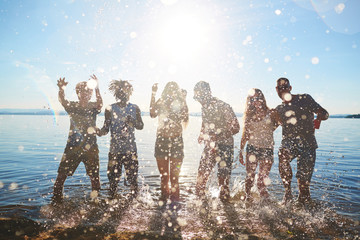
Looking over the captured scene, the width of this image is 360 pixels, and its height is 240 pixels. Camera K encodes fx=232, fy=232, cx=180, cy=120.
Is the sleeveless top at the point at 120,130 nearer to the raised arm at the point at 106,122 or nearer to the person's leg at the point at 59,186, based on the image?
the raised arm at the point at 106,122

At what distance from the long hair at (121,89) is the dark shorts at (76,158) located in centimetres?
136

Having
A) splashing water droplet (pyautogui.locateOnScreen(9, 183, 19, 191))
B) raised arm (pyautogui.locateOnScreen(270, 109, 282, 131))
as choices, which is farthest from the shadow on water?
splashing water droplet (pyautogui.locateOnScreen(9, 183, 19, 191))

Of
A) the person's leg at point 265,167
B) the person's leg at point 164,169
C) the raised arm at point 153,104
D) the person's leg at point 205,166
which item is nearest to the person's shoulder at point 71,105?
the raised arm at point 153,104

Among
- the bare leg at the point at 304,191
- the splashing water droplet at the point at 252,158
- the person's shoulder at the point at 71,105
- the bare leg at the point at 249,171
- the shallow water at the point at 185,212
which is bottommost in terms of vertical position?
the shallow water at the point at 185,212

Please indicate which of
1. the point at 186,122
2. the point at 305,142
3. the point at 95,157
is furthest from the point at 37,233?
the point at 305,142

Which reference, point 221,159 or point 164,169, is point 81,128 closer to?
point 164,169

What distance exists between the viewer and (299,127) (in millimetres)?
5465

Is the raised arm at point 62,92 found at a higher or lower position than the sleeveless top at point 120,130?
higher

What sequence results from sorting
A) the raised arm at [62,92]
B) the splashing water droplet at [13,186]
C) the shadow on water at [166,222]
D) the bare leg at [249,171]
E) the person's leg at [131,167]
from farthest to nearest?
the splashing water droplet at [13,186]
the bare leg at [249,171]
the person's leg at [131,167]
the raised arm at [62,92]
the shadow on water at [166,222]

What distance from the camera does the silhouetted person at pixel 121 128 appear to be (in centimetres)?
530

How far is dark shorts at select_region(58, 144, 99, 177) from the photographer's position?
5324 millimetres

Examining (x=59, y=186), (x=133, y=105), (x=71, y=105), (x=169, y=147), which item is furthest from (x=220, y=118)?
(x=59, y=186)

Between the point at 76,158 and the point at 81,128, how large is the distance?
0.72m

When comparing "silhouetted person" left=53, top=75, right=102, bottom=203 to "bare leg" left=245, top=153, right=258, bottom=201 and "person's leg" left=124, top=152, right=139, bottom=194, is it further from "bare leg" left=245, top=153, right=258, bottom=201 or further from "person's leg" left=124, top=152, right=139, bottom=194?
"bare leg" left=245, top=153, right=258, bottom=201
